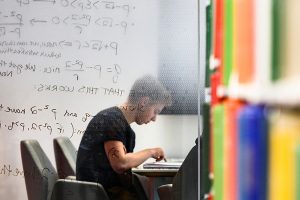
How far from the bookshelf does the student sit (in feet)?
5.26

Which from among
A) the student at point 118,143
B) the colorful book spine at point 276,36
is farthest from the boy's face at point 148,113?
the colorful book spine at point 276,36

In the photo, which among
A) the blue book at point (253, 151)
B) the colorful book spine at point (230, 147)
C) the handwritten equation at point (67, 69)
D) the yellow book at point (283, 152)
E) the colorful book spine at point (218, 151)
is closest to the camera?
the yellow book at point (283, 152)

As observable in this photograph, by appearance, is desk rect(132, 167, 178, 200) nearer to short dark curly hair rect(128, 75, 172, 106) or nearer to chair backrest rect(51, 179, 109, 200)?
chair backrest rect(51, 179, 109, 200)

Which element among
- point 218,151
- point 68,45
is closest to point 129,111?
point 68,45

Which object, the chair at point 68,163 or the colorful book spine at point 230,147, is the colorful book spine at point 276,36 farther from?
the chair at point 68,163

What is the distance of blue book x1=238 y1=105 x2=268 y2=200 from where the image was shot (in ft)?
2.62

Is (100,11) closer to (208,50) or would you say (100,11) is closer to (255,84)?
(208,50)

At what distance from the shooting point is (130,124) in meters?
2.65

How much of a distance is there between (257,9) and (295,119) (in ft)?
0.66

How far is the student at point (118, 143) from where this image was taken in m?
2.63

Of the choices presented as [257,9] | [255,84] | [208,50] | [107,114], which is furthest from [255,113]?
[107,114]

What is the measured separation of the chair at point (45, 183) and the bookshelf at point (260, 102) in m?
1.67

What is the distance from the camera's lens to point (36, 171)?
8.59 feet

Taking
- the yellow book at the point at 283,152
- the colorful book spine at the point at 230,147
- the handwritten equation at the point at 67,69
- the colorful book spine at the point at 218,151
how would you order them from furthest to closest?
the handwritten equation at the point at 67,69
the colorful book spine at the point at 218,151
the colorful book spine at the point at 230,147
the yellow book at the point at 283,152
